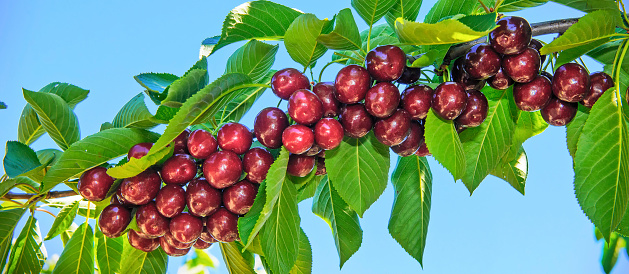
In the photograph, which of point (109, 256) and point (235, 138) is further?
point (109, 256)

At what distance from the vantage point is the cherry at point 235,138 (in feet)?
2.47

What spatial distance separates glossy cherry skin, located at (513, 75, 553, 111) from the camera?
2.46ft

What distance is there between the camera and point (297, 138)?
689 millimetres

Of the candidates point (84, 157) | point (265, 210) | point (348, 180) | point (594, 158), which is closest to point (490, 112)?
point (594, 158)

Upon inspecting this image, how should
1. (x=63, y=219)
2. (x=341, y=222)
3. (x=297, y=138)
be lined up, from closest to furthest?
(x=297, y=138) < (x=341, y=222) < (x=63, y=219)

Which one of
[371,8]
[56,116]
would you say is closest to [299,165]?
[371,8]

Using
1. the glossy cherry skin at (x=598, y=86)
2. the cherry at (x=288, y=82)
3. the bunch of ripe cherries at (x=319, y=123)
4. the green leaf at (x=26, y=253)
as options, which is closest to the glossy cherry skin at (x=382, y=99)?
the bunch of ripe cherries at (x=319, y=123)

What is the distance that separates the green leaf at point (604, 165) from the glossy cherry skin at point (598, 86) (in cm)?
1

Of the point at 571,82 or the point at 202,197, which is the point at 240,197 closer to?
the point at 202,197

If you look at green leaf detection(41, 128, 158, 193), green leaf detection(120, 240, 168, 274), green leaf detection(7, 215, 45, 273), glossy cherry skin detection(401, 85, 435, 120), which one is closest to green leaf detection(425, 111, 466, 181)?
glossy cherry skin detection(401, 85, 435, 120)

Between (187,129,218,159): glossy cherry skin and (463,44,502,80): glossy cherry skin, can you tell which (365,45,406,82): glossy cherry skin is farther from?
(187,129,218,159): glossy cherry skin

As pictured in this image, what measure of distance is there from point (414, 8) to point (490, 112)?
8.7 inches

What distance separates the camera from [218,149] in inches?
30.8

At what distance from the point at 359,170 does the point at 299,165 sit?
103mm
